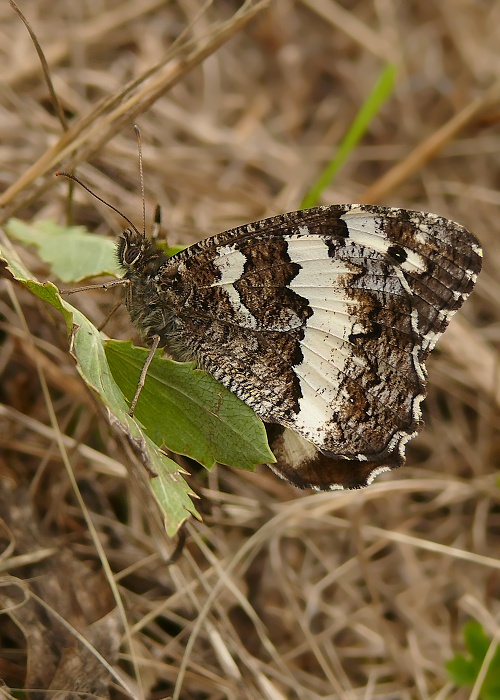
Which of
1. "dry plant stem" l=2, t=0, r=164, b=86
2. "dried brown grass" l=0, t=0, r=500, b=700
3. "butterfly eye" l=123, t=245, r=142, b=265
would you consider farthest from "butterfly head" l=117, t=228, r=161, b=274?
Result: "dry plant stem" l=2, t=0, r=164, b=86

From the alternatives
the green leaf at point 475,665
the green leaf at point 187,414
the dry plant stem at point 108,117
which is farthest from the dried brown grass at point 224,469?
the green leaf at point 187,414

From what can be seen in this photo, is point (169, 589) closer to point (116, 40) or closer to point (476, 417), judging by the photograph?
point (476, 417)

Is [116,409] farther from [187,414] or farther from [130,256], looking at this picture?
[130,256]

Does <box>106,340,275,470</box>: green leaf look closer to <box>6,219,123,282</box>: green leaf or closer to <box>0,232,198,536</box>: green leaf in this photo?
<box>0,232,198,536</box>: green leaf

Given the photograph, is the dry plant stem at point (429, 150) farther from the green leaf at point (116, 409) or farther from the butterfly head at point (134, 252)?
the green leaf at point (116, 409)

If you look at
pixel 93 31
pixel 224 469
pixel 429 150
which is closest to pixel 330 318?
pixel 224 469

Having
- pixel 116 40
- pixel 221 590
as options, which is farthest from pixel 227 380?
pixel 116 40
